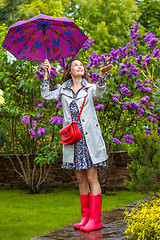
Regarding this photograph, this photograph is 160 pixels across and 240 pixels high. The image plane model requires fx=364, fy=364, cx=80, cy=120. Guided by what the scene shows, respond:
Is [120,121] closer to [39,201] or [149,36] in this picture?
[149,36]

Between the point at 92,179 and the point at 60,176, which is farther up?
the point at 92,179

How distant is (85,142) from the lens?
4445 mm

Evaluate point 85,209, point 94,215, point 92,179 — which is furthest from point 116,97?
point 94,215

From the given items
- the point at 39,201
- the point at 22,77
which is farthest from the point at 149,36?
the point at 39,201

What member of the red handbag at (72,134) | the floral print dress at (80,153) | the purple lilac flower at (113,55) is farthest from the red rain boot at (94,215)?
the purple lilac flower at (113,55)

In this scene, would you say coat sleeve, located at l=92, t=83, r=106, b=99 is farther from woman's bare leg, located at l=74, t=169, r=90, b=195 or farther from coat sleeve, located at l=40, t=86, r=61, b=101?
woman's bare leg, located at l=74, t=169, r=90, b=195

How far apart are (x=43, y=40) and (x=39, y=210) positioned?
2.92m

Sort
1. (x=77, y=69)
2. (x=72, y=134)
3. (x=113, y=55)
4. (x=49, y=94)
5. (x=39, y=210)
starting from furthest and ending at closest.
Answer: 1. (x=113, y=55)
2. (x=39, y=210)
3. (x=49, y=94)
4. (x=77, y=69)
5. (x=72, y=134)

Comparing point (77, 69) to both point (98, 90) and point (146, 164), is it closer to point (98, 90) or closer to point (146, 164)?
point (98, 90)

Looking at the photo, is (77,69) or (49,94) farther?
(49,94)

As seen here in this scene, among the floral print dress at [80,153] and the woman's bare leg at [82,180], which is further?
the woman's bare leg at [82,180]

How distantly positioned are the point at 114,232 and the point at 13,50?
8.56 ft

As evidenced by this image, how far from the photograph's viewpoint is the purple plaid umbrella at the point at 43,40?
467 centimetres

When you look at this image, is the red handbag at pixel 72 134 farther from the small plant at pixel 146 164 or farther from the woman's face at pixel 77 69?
the small plant at pixel 146 164
